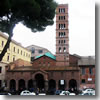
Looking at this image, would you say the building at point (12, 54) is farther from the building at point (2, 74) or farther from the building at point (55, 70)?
the building at point (55, 70)

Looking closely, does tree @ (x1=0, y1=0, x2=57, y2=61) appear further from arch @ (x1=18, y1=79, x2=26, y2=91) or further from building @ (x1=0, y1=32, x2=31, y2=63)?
arch @ (x1=18, y1=79, x2=26, y2=91)

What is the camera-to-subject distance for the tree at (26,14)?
643 cm

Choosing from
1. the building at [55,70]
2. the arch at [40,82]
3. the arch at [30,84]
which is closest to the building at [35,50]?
the building at [55,70]

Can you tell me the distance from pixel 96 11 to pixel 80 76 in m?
2.31

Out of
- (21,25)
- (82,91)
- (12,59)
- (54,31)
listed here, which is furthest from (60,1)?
(82,91)

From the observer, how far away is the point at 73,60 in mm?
6645

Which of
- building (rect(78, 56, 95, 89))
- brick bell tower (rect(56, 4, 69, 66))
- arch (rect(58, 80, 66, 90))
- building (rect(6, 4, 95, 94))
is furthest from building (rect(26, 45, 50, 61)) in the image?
building (rect(78, 56, 95, 89))

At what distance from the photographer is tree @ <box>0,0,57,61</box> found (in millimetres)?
6426

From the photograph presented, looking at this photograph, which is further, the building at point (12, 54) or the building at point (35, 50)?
the building at point (35, 50)

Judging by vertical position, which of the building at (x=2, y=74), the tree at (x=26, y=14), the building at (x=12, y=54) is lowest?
the building at (x=2, y=74)

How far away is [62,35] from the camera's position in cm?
683

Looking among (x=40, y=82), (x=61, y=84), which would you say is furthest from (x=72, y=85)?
(x=40, y=82)

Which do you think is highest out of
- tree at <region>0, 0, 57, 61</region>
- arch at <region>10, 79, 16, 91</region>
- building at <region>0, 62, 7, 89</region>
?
tree at <region>0, 0, 57, 61</region>

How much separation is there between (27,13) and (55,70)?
2.25 metres
